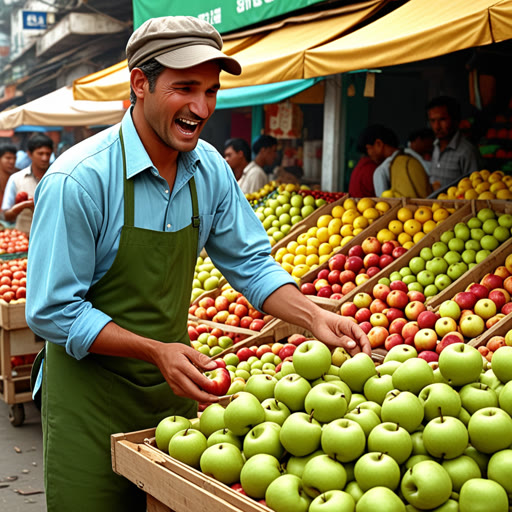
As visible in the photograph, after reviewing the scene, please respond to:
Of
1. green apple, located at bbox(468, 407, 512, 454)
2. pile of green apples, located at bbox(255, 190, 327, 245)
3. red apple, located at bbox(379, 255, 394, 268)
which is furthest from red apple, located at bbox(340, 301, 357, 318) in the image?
green apple, located at bbox(468, 407, 512, 454)

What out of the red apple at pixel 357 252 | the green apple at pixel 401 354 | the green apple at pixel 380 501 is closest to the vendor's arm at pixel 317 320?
the green apple at pixel 401 354

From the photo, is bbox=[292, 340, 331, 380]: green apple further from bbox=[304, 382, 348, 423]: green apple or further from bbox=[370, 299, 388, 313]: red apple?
bbox=[370, 299, 388, 313]: red apple

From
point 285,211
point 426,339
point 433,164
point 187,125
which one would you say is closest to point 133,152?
point 187,125

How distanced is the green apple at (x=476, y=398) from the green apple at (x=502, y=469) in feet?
0.71

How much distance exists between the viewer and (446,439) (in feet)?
5.89

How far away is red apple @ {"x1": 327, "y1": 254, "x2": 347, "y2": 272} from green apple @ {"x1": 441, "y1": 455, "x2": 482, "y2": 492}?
12.2 ft

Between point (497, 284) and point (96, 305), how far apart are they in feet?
9.99

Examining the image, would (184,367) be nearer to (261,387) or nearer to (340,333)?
(261,387)

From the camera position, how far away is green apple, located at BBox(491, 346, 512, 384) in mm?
2090

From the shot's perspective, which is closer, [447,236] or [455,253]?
[455,253]

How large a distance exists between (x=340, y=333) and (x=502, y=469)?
90 centimetres

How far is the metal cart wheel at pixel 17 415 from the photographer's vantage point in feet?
20.2

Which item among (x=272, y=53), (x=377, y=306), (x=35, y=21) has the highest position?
(x=35, y=21)

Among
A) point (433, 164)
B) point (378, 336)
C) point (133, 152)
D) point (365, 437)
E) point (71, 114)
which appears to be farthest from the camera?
point (71, 114)
